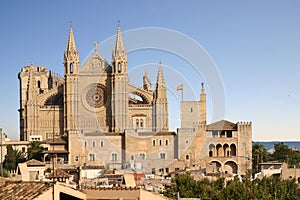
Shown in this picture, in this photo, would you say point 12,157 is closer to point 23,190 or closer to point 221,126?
point 221,126

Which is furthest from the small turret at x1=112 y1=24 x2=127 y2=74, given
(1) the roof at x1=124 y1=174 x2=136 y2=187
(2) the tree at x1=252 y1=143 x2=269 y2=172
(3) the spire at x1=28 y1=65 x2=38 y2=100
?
(1) the roof at x1=124 y1=174 x2=136 y2=187

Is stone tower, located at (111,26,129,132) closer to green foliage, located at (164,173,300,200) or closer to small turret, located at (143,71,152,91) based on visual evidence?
small turret, located at (143,71,152,91)

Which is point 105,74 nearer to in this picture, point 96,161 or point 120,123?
point 120,123

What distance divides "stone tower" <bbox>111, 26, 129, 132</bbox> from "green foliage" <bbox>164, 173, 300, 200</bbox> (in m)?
30.8

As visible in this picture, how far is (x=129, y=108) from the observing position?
2509 inches

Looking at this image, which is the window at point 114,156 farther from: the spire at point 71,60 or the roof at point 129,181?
the roof at point 129,181

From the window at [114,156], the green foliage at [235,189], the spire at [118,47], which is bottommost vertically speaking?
the window at [114,156]

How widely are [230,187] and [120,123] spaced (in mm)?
35231

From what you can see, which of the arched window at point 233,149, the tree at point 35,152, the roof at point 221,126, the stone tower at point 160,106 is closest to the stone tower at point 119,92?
the stone tower at point 160,106

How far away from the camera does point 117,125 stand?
6194 centimetres

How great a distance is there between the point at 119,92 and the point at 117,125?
3.38 m

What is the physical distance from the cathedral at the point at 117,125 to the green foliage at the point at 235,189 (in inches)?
759

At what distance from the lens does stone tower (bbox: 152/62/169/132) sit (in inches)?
2479

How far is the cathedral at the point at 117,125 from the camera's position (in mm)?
55594
